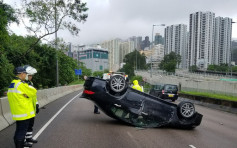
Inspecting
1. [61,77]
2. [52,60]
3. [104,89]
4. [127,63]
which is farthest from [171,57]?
[104,89]

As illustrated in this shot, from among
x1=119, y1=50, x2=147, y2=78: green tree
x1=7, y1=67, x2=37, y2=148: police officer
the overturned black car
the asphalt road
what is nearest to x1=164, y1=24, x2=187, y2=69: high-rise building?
x1=119, y1=50, x2=147, y2=78: green tree

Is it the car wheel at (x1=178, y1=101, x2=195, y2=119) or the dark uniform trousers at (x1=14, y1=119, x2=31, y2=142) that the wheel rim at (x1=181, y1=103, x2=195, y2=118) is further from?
the dark uniform trousers at (x1=14, y1=119, x2=31, y2=142)

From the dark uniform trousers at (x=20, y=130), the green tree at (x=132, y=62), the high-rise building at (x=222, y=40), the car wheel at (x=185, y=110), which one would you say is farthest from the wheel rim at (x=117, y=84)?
the high-rise building at (x=222, y=40)

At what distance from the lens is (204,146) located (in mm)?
6379

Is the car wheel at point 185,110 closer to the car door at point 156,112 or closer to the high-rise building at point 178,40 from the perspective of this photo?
the car door at point 156,112

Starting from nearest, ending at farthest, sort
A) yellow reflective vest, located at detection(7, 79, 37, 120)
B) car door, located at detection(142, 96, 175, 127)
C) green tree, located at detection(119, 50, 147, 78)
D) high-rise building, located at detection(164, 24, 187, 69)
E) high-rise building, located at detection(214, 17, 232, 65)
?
yellow reflective vest, located at detection(7, 79, 37, 120) → car door, located at detection(142, 96, 175, 127) → high-rise building, located at detection(214, 17, 232, 65) → green tree, located at detection(119, 50, 147, 78) → high-rise building, located at detection(164, 24, 187, 69)

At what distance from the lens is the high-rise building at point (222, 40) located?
108m

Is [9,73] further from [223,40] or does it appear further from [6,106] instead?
[223,40]

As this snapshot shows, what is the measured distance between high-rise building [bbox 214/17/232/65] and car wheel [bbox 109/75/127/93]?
106 m

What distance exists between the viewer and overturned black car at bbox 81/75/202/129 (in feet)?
27.1

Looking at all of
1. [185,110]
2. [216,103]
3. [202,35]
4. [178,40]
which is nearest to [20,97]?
[185,110]

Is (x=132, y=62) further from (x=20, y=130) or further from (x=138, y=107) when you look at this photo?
(x=20, y=130)

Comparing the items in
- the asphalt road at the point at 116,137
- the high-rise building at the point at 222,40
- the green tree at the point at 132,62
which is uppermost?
the high-rise building at the point at 222,40

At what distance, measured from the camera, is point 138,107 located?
8305mm
